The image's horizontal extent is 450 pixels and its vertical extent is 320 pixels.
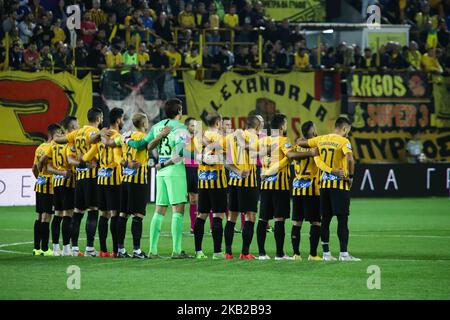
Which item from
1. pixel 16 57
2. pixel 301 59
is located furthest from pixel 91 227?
pixel 301 59

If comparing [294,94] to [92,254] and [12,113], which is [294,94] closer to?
[12,113]

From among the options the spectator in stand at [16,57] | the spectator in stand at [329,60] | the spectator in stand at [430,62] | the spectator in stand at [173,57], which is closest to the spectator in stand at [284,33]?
the spectator in stand at [329,60]

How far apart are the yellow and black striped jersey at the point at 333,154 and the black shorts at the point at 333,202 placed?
0.08 meters

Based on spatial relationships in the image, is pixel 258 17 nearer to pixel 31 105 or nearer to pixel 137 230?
pixel 31 105

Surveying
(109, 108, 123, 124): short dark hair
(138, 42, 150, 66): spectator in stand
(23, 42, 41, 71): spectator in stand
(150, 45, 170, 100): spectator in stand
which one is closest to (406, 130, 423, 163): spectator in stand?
(150, 45, 170, 100): spectator in stand

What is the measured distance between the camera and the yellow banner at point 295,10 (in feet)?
122

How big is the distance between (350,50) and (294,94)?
102 inches

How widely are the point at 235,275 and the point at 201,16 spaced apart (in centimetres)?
1980

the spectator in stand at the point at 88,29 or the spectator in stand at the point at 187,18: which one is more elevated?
the spectator in stand at the point at 187,18

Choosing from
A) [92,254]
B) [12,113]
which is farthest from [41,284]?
[12,113]

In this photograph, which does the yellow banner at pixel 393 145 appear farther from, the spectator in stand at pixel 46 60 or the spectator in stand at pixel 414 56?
the spectator in stand at pixel 46 60

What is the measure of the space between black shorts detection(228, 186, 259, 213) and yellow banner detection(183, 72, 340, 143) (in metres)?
15.0

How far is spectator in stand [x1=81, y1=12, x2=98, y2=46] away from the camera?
97.8 feet

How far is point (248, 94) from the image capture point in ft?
103
